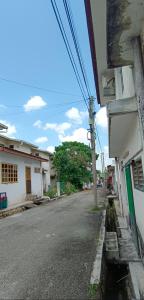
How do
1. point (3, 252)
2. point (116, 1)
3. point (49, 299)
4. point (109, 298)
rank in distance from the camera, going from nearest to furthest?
point (116, 1) < point (49, 299) < point (109, 298) < point (3, 252)

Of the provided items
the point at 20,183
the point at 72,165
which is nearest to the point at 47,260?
the point at 20,183

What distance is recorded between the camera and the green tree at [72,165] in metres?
32.9

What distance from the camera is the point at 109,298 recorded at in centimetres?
468

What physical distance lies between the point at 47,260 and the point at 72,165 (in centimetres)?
2770

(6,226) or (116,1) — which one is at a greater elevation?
(116,1)

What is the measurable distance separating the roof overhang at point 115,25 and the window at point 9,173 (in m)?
10.6

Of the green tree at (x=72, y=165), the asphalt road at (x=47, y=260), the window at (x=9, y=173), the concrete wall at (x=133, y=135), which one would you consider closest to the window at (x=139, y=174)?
the concrete wall at (x=133, y=135)

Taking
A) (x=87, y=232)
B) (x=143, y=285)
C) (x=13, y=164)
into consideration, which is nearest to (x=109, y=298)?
(x=143, y=285)

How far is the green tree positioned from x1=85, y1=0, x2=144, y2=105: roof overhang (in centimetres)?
2890

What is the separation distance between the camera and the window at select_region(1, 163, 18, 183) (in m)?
13.4

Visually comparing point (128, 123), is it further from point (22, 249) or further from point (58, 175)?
point (58, 175)

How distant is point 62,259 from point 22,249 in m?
1.33

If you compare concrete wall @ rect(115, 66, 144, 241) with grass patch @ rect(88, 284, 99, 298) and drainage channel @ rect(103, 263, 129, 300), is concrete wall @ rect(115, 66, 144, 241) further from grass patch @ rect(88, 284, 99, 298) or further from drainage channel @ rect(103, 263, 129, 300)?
grass patch @ rect(88, 284, 99, 298)

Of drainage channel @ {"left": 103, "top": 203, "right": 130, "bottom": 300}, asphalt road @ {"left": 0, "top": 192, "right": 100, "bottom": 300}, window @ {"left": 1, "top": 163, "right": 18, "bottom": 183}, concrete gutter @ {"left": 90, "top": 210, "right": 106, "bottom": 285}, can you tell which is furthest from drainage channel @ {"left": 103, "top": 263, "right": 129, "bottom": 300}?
window @ {"left": 1, "top": 163, "right": 18, "bottom": 183}
